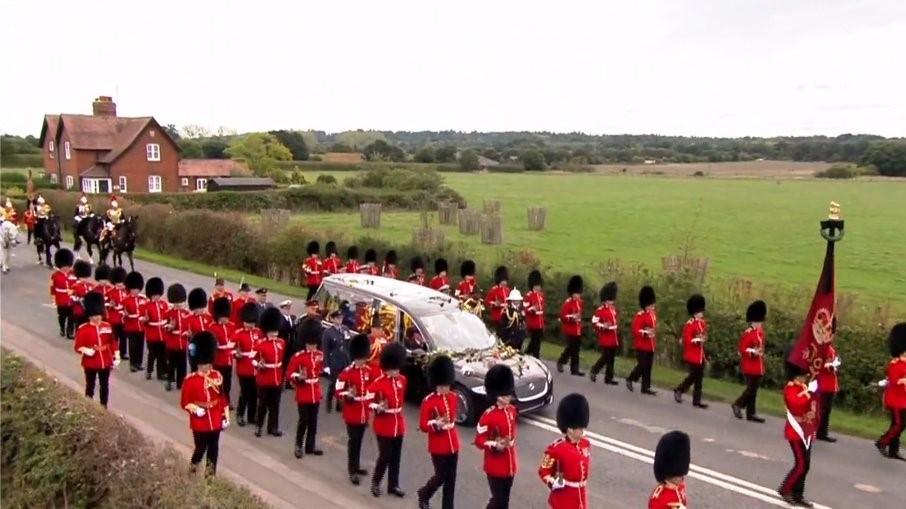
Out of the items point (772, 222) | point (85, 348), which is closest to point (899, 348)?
point (85, 348)

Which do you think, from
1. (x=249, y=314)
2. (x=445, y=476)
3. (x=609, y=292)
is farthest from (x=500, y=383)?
(x=609, y=292)

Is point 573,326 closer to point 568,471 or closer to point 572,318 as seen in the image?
point 572,318

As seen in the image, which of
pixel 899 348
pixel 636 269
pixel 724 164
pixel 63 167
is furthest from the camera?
pixel 724 164

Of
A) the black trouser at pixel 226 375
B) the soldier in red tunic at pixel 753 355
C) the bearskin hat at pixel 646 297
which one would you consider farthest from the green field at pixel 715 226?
the black trouser at pixel 226 375

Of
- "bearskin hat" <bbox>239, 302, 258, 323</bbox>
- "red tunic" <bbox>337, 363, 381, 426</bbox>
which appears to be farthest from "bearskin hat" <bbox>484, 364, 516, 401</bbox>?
"bearskin hat" <bbox>239, 302, 258, 323</bbox>

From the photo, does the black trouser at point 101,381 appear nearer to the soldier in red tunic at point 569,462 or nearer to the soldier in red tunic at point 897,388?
the soldier in red tunic at point 569,462

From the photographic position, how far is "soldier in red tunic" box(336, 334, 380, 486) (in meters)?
9.33

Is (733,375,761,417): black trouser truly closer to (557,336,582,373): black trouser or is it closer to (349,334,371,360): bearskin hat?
(557,336,582,373): black trouser

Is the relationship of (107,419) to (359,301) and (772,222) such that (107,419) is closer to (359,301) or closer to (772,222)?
(359,301)

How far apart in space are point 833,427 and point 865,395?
157 centimetres

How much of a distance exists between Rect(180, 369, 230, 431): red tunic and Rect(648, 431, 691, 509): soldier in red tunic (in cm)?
491

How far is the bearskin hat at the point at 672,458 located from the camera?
6645 millimetres

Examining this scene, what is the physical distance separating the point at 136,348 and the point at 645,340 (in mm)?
8886

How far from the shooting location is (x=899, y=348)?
10.8m
